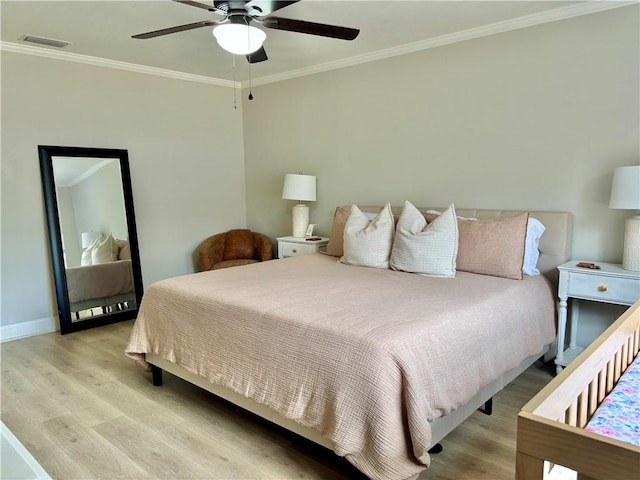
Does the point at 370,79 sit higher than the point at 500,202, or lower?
higher

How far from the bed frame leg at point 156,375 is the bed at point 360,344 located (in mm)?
59

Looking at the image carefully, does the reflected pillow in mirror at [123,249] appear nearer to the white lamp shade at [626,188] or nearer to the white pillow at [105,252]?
the white pillow at [105,252]

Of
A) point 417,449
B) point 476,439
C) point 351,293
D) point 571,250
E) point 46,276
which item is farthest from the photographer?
point 46,276

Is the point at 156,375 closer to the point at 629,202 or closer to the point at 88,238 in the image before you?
the point at 88,238

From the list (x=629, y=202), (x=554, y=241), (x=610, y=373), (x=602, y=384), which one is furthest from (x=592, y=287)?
(x=602, y=384)

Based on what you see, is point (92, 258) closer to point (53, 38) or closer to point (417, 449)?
point (53, 38)

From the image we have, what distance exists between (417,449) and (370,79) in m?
3.32

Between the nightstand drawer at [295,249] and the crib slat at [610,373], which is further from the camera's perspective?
the nightstand drawer at [295,249]

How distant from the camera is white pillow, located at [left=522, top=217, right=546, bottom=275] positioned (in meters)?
3.02

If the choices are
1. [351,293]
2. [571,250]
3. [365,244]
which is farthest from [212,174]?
[571,250]

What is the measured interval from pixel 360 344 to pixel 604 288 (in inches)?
70.7

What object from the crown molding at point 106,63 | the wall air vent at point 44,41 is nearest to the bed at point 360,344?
the wall air vent at point 44,41

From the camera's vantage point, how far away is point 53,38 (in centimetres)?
352

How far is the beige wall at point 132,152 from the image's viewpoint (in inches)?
150
